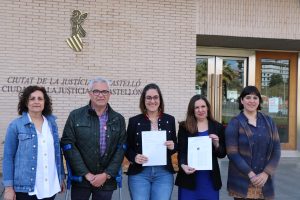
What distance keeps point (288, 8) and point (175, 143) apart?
6.82 metres

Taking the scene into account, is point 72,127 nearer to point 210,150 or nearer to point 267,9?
point 210,150

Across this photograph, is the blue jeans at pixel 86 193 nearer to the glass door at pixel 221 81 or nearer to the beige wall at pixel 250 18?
the beige wall at pixel 250 18

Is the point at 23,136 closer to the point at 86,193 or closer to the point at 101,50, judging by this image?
the point at 86,193

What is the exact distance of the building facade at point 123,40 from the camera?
8.41 meters

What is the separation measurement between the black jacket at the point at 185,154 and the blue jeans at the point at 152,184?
0.15 m

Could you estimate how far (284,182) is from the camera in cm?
808

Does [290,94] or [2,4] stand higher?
[2,4]

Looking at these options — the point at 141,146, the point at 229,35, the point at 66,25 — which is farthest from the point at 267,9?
the point at 141,146

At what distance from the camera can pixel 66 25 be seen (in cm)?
860

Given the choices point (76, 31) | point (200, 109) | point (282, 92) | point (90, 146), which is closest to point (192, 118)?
point (200, 109)

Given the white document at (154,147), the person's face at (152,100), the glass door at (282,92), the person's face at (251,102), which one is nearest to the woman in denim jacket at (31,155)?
the white document at (154,147)

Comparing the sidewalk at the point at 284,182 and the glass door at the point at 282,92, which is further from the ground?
the glass door at the point at 282,92

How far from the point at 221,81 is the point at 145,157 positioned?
24.2ft

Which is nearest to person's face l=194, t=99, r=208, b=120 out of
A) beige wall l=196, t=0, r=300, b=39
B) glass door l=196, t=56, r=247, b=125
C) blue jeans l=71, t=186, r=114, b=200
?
blue jeans l=71, t=186, r=114, b=200
